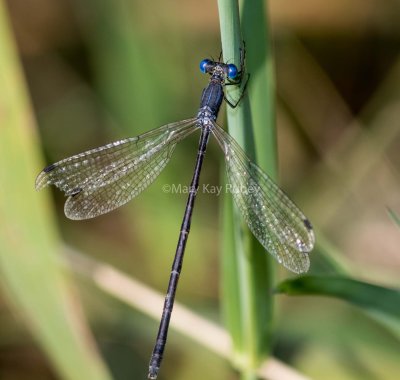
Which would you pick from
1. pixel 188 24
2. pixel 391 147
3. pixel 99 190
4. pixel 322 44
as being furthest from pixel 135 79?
pixel 391 147

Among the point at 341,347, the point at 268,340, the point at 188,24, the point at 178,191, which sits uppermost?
the point at 188,24

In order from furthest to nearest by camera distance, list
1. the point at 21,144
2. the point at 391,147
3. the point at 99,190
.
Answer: the point at 391,147
the point at 99,190
the point at 21,144

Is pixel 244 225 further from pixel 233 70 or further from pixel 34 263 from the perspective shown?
pixel 34 263

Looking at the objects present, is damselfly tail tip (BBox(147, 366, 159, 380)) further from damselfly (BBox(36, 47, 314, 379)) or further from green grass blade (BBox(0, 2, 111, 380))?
green grass blade (BBox(0, 2, 111, 380))

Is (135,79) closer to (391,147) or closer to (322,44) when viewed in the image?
(322,44)

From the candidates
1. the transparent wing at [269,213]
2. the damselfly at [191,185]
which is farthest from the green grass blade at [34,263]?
the transparent wing at [269,213]

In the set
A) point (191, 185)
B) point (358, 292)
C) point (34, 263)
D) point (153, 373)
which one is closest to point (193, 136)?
point (191, 185)
